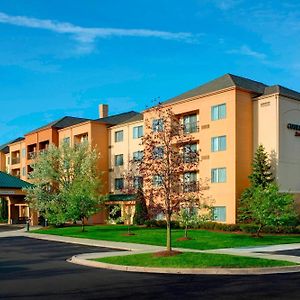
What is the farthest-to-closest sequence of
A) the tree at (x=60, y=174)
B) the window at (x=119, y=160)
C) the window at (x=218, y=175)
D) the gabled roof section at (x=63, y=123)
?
the gabled roof section at (x=63, y=123) → the window at (x=119, y=160) → the tree at (x=60, y=174) → the window at (x=218, y=175)

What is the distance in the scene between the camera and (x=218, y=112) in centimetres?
4312

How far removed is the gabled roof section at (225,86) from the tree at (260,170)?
5907 mm

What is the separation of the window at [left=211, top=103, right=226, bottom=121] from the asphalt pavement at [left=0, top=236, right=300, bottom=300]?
26.3 m

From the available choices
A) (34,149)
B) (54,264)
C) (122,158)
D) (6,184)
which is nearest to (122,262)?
(54,264)

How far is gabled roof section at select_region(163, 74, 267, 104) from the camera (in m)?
43.0

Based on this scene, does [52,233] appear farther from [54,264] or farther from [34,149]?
[34,149]

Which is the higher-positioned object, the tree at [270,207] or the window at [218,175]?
the window at [218,175]

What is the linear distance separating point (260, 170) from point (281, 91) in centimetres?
745

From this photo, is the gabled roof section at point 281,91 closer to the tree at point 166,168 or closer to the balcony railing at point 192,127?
the balcony railing at point 192,127

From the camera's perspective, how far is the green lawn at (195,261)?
58.7 feet

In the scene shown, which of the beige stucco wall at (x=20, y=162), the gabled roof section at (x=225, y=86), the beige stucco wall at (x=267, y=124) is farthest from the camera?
the beige stucco wall at (x=20, y=162)

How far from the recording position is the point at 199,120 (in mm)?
44938

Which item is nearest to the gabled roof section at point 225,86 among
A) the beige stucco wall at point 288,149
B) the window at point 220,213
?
the beige stucco wall at point 288,149

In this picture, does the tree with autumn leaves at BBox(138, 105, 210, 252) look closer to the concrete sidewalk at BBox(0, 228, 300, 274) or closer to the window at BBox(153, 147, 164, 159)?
the window at BBox(153, 147, 164, 159)
